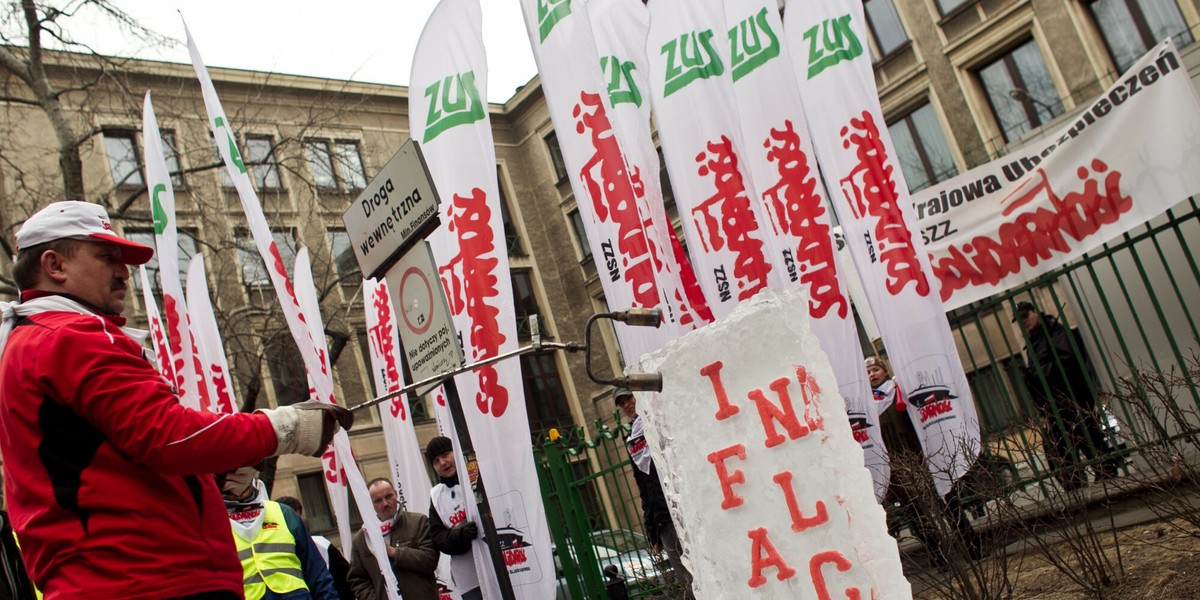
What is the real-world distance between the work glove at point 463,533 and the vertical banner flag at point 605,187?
1595mm

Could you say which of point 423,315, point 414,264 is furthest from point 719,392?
point 414,264

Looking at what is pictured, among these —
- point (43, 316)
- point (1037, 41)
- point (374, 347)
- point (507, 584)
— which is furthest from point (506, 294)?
point (1037, 41)

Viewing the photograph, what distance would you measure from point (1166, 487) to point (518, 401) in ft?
11.0

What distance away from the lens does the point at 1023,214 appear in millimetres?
6496

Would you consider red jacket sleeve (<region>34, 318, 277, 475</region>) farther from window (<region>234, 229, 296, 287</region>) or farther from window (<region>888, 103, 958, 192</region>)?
window (<region>888, 103, 958, 192</region>)

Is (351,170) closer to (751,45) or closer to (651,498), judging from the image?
(651,498)

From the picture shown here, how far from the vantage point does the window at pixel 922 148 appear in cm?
2191

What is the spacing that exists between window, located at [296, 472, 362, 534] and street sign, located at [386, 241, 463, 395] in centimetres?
2020

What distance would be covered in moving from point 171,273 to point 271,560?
426 cm

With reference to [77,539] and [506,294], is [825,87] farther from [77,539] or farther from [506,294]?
[77,539]

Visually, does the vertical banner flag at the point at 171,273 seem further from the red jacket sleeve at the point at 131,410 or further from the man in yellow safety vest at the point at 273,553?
the red jacket sleeve at the point at 131,410

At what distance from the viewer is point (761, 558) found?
253cm

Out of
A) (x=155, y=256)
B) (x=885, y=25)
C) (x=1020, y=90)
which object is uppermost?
(x=885, y=25)

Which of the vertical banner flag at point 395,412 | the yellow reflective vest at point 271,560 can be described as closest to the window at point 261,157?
the vertical banner flag at point 395,412
